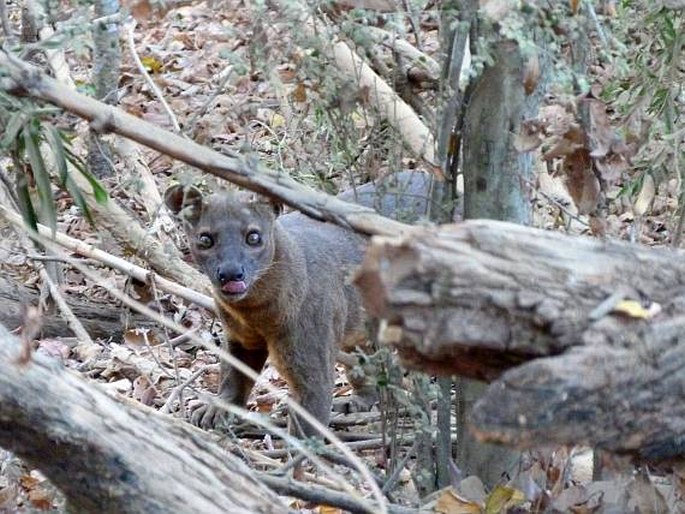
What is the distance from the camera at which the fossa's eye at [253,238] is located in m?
5.28

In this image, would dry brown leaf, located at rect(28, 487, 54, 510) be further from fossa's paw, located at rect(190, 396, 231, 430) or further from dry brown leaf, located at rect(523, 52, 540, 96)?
dry brown leaf, located at rect(523, 52, 540, 96)

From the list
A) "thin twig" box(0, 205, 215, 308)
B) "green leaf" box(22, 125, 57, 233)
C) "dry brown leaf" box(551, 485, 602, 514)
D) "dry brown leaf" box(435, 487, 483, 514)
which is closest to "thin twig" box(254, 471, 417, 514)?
"dry brown leaf" box(435, 487, 483, 514)

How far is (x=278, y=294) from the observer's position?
5.49 m

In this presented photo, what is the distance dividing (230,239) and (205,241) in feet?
0.35

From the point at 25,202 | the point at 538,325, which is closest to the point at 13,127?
the point at 25,202

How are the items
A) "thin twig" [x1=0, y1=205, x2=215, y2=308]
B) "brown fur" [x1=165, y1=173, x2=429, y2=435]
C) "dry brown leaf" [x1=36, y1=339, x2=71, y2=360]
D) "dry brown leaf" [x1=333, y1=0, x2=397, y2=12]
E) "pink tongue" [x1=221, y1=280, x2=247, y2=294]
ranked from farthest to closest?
"dry brown leaf" [x1=36, y1=339, x2=71, y2=360]
"thin twig" [x1=0, y1=205, x2=215, y2=308]
"brown fur" [x1=165, y1=173, x2=429, y2=435]
"pink tongue" [x1=221, y1=280, x2=247, y2=294]
"dry brown leaf" [x1=333, y1=0, x2=397, y2=12]

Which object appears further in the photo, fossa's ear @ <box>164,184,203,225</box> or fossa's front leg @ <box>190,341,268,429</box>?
fossa's front leg @ <box>190,341,268,429</box>

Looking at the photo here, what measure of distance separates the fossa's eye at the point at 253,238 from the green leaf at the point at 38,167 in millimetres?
1725

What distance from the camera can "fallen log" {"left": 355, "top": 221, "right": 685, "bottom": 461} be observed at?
2.30 meters

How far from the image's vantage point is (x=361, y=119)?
4.08 m

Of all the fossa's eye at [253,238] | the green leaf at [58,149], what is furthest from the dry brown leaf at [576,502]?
the fossa's eye at [253,238]

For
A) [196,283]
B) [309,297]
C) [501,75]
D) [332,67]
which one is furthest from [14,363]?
[196,283]

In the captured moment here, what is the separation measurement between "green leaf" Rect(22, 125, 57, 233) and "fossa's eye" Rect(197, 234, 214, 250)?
1.67 m

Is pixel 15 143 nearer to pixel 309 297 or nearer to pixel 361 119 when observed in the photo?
pixel 361 119
